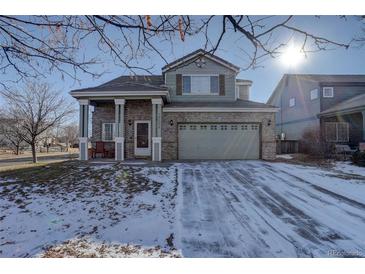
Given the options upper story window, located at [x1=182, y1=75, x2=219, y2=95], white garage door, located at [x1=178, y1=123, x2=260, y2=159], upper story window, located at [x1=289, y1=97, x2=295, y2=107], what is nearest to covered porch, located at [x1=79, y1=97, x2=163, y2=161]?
white garage door, located at [x1=178, y1=123, x2=260, y2=159]

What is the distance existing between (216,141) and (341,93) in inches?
414

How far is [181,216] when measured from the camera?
12.1ft

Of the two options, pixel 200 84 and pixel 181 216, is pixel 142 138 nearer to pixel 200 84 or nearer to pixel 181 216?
pixel 200 84

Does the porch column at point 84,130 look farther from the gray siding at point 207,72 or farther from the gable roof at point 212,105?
the gray siding at point 207,72

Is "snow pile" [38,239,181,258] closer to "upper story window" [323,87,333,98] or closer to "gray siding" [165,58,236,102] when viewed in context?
"gray siding" [165,58,236,102]

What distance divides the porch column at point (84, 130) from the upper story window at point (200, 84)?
490 cm

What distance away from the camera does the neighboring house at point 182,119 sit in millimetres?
9328

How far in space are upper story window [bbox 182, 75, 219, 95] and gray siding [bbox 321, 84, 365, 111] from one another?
27.7ft

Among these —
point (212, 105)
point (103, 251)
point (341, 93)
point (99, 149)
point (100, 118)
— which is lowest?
point (103, 251)

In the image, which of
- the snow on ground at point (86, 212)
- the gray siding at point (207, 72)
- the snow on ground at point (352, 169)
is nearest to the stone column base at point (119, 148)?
the snow on ground at point (86, 212)

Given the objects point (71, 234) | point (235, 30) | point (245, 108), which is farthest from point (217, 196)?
point (245, 108)

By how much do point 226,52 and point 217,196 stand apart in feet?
9.92

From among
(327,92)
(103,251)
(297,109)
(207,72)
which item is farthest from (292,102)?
(103,251)

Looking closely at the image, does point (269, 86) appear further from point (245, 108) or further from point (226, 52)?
point (245, 108)
